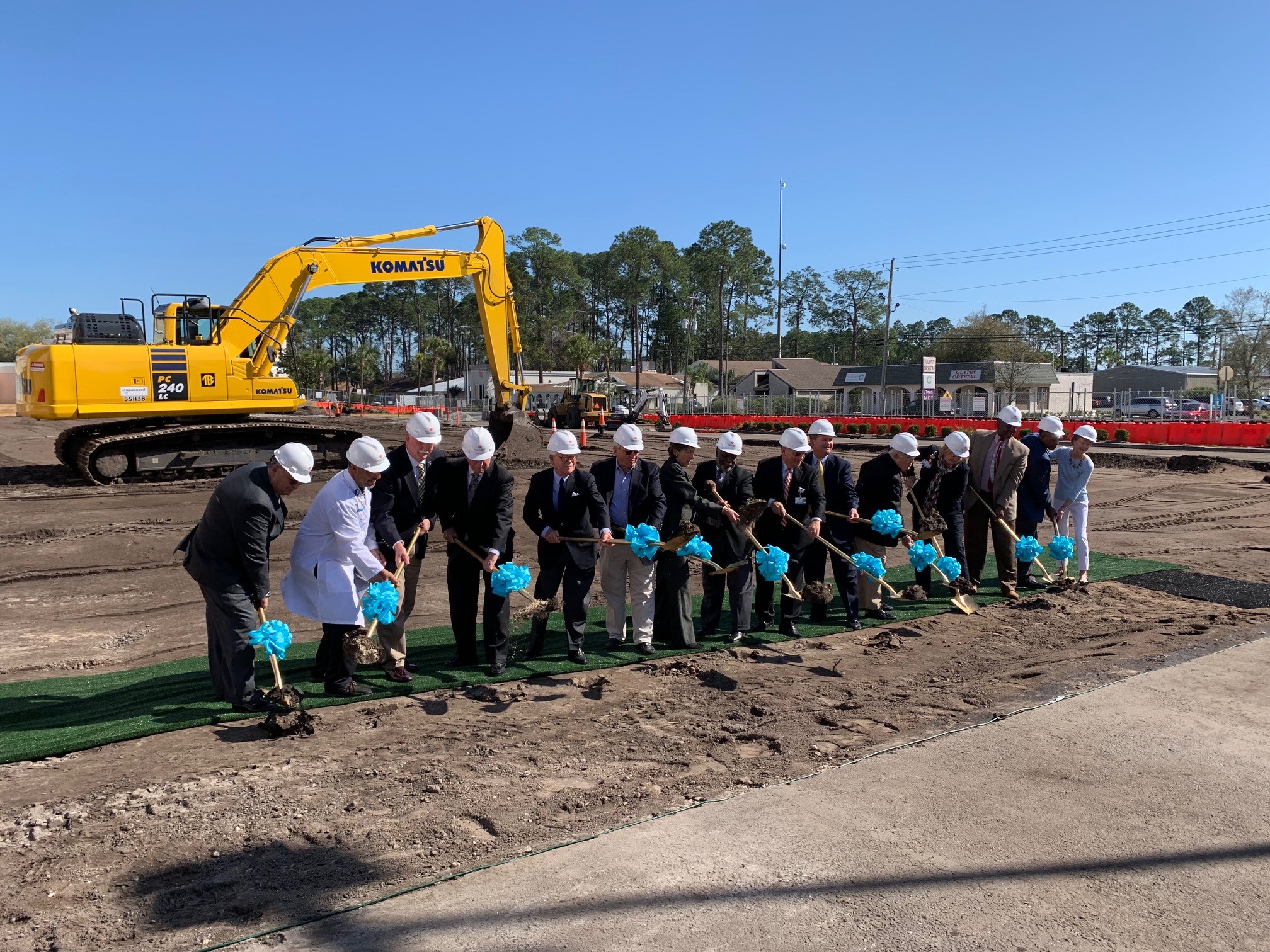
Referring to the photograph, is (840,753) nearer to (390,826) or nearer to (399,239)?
(390,826)

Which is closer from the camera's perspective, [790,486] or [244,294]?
[790,486]

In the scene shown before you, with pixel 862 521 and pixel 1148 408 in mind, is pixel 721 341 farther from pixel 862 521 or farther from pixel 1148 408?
pixel 862 521

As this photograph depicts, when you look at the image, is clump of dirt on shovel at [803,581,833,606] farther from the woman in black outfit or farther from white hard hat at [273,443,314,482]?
white hard hat at [273,443,314,482]

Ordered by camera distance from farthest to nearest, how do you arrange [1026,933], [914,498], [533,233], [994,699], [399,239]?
[533,233]
[399,239]
[914,498]
[994,699]
[1026,933]

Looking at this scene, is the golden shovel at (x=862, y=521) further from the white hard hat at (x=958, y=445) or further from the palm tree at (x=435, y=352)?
the palm tree at (x=435, y=352)

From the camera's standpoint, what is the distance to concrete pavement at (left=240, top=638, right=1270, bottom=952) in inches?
148

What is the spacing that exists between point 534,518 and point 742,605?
2215 mm

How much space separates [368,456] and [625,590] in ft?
8.99

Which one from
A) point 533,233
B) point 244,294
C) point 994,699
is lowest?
point 994,699

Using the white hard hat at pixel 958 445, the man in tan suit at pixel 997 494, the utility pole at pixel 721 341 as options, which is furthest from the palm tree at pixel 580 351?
the white hard hat at pixel 958 445

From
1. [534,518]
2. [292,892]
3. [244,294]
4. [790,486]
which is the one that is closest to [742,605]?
[790,486]

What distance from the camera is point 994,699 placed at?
7090 mm

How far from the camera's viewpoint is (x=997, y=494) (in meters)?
10.5

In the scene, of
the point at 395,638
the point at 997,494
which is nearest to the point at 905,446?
the point at 997,494
